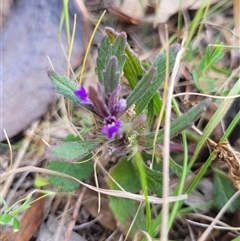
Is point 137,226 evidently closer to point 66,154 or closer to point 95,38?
point 66,154

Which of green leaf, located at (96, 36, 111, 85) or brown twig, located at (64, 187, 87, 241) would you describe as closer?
green leaf, located at (96, 36, 111, 85)

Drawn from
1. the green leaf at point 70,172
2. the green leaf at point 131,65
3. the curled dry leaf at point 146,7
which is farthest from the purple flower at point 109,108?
the curled dry leaf at point 146,7

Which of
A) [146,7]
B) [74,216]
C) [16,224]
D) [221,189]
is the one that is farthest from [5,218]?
[146,7]

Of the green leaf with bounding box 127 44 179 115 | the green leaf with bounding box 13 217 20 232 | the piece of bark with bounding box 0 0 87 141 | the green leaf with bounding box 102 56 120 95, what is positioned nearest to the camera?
the green leaf with bounding box 102 56 120 95

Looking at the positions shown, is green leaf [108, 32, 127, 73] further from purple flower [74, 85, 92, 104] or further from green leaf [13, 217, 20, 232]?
green leaf [13, 217, 20, 232]

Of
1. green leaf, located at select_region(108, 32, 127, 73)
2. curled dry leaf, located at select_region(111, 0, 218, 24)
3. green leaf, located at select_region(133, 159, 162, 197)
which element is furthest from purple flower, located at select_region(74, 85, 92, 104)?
curled dry leaf, located at select_region(111, 0, 218, 24)

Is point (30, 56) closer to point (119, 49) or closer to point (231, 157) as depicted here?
point (119, 49)

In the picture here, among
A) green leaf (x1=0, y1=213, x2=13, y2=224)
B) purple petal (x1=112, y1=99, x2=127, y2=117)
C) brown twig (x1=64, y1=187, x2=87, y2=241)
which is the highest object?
purple petal (x1=112, y1=99, x2=127, y2=117)
